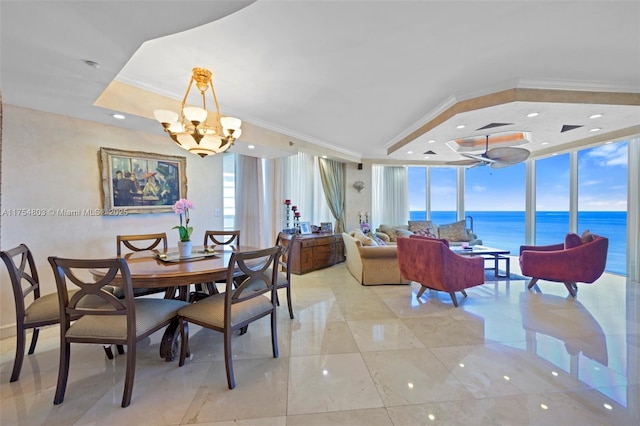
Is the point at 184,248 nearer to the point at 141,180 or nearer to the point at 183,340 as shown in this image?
the point at 183,340

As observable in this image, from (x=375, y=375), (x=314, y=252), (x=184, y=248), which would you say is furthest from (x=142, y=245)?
(x=375, y=375)

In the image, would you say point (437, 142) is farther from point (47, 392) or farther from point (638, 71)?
point (47, 392)

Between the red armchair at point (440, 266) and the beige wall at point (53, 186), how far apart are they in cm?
378

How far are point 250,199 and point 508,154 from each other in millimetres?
4519

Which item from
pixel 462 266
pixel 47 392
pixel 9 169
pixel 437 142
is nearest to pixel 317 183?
pixel 437 142

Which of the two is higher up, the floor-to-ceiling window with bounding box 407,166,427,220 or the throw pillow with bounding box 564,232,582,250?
the floor-to-ceiling window with bounding box 407,166,427,220

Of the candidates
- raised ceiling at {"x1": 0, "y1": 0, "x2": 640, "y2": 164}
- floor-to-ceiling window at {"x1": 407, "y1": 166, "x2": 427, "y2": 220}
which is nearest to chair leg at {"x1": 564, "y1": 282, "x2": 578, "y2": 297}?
raised ceiling at {"x1": 0, "y1": 0, "x2": 640, "y2": 164}

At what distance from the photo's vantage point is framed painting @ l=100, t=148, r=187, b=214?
308 cm

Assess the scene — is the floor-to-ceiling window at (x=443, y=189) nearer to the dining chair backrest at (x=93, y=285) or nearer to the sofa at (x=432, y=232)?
the sofa at (x=432, y=232)

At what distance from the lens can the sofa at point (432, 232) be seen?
20.7ft

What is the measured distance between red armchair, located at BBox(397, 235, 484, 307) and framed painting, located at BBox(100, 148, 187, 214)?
135 inches

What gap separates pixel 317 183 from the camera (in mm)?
6277

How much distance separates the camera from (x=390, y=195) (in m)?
7.30

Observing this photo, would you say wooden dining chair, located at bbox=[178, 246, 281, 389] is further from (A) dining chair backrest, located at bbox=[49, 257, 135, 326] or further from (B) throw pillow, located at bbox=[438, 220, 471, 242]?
(B) throw pillow, located at bbox=[438, 220, 471, 242]
